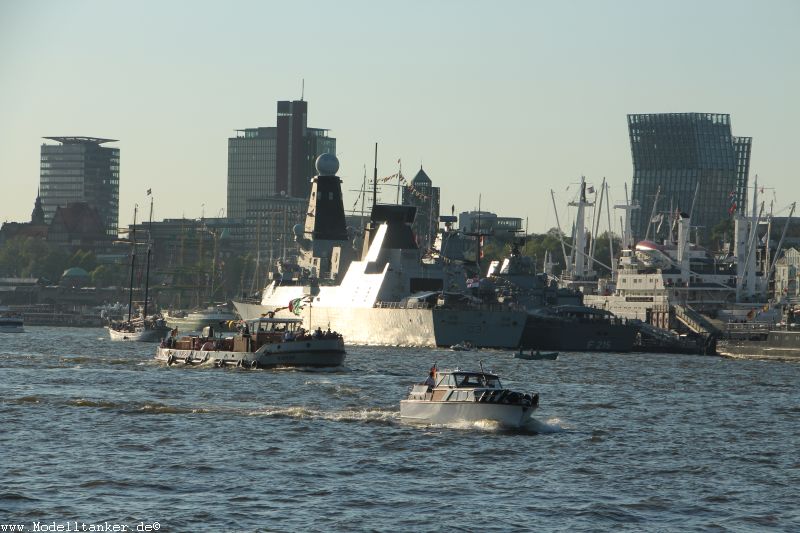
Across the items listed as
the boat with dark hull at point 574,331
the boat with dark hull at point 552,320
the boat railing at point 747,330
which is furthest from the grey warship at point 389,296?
the boat railing at point 747,330

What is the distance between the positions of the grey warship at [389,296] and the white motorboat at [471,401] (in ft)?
264

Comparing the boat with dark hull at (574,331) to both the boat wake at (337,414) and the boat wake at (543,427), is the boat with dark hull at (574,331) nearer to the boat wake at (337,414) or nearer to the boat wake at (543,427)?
the boat wake at (337,414)

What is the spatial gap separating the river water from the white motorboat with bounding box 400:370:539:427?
76 cm

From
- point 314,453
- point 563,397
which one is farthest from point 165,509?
point 563,397

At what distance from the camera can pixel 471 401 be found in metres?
63.2

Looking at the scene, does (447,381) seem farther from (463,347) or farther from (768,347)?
(768,347)

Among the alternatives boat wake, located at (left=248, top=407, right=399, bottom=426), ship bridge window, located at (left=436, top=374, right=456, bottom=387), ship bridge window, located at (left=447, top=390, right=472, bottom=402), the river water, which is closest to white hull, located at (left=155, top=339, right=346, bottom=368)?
the river water

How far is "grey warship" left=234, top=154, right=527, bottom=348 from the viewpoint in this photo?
156125 mm

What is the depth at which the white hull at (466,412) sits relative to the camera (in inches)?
2462

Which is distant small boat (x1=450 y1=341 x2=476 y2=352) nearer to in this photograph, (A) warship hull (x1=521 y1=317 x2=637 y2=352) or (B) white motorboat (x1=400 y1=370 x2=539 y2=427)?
(A) warship hull (x1=521 y1=317 x2=637 y2=352)

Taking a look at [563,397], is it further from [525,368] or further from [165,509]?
[165,509]

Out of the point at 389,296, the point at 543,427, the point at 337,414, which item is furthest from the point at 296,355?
the point at 389,296

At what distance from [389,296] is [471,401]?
4108 inches

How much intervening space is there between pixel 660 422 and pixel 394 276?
9748 centimetres
